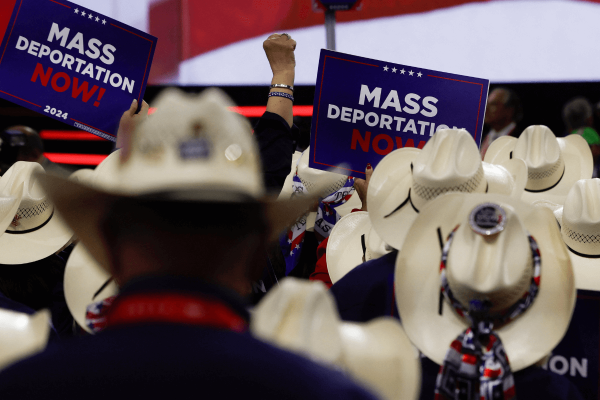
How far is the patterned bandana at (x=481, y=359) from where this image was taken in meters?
1.67

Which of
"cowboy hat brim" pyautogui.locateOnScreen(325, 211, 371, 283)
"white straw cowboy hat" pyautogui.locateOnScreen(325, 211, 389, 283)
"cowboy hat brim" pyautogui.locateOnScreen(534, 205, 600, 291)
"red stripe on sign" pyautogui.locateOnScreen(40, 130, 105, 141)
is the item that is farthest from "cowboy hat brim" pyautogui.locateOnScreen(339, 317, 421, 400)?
"red stripe on sign" pyautogui.locateOnScreen(40, 130, 105, 141)

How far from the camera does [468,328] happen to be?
70.4 inches

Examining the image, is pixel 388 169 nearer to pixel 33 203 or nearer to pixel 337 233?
pixel 337 233

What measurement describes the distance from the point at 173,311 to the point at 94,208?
0.25 meters

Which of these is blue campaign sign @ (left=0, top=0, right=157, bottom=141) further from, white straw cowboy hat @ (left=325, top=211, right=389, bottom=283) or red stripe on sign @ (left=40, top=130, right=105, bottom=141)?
red stripe on sign @ (left=40, top=130, right=105, bottom=141)

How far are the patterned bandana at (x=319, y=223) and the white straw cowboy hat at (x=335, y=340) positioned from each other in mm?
2935

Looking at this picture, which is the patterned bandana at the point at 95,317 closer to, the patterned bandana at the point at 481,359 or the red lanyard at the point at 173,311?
the red lanyard at the point at 173,311

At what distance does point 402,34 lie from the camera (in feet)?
22.0

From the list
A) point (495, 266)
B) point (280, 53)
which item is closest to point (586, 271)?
point (495, 266)

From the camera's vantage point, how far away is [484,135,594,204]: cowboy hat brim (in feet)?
13.7

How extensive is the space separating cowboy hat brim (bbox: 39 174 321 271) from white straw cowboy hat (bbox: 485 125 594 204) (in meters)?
3.48

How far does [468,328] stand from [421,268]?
0.25m

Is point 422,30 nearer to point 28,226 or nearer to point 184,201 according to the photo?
point 28,226

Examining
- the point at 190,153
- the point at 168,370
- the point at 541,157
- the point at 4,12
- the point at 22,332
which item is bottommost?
the point at 22,332
